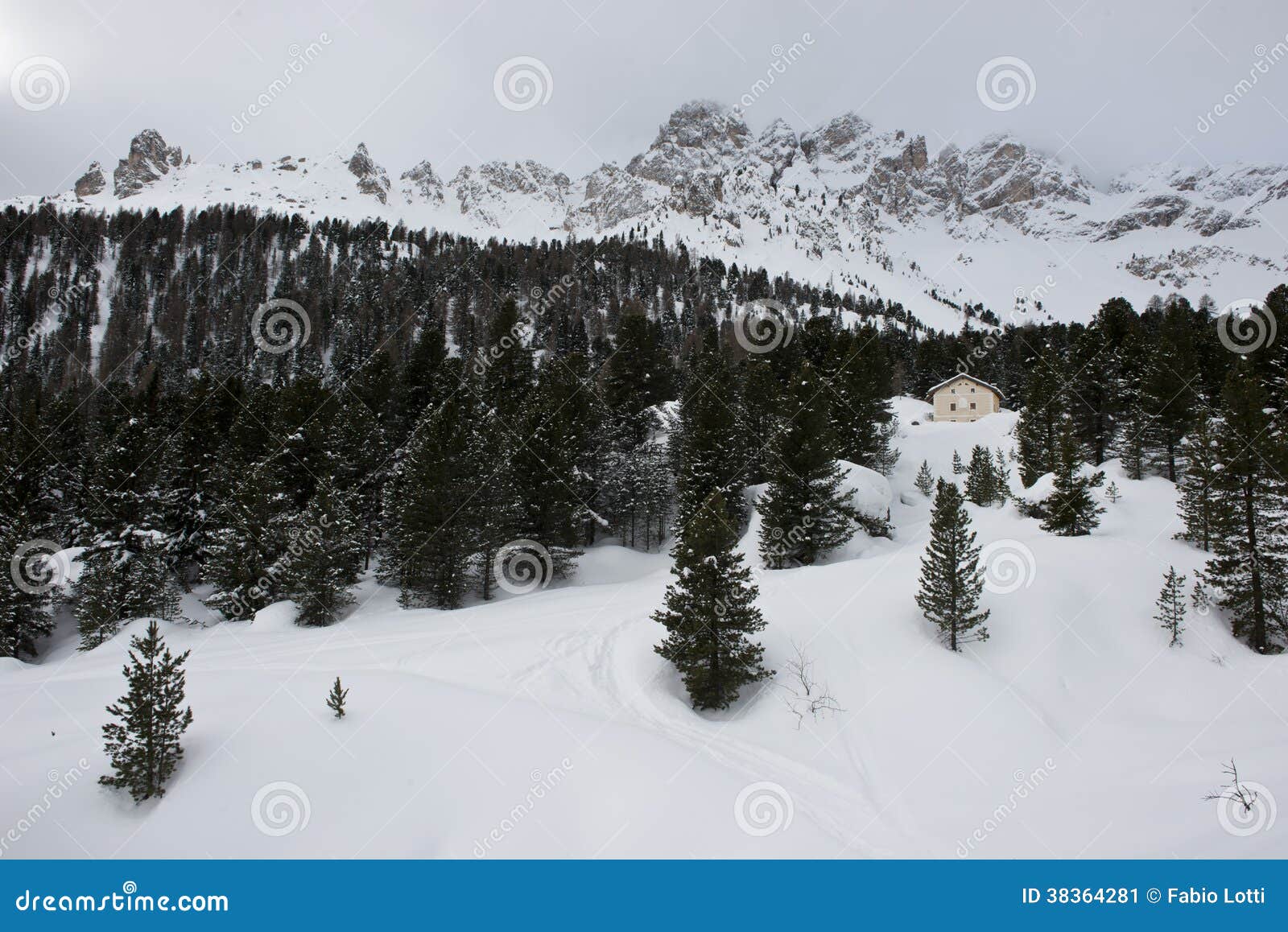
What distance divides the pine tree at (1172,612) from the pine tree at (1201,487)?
3475mm

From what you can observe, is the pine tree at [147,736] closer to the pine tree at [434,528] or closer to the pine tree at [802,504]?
the pine tree at [434,528]

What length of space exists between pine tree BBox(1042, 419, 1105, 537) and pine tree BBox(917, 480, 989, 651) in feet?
31.4

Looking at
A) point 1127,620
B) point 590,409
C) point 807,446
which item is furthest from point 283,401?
point 1127,620

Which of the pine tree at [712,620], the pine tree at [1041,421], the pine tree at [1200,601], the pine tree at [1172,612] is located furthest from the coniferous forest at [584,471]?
the pine tree at [1172,612]

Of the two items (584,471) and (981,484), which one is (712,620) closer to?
(584,471)

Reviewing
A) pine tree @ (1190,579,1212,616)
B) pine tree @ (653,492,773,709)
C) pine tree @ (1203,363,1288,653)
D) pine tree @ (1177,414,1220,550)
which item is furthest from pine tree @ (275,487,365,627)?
pine tree @ (1177,414,1220,550)

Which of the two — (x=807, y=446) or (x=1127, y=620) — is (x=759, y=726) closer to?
(x=1127, y=620)

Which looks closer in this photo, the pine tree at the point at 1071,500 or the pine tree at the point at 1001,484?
the pine tree at the point at 1071,500

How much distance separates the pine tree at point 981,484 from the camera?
36.7 m

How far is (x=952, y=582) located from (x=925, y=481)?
92.7 feet

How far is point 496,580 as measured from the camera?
105ft

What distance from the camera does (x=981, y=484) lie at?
36.8 meters

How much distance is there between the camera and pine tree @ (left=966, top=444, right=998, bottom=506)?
36719 mm

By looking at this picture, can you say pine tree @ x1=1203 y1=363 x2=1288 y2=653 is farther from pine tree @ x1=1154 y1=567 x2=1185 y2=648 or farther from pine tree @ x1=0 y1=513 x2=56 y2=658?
pine tree @ x1=0 y1=513 x2=56 y2=658
